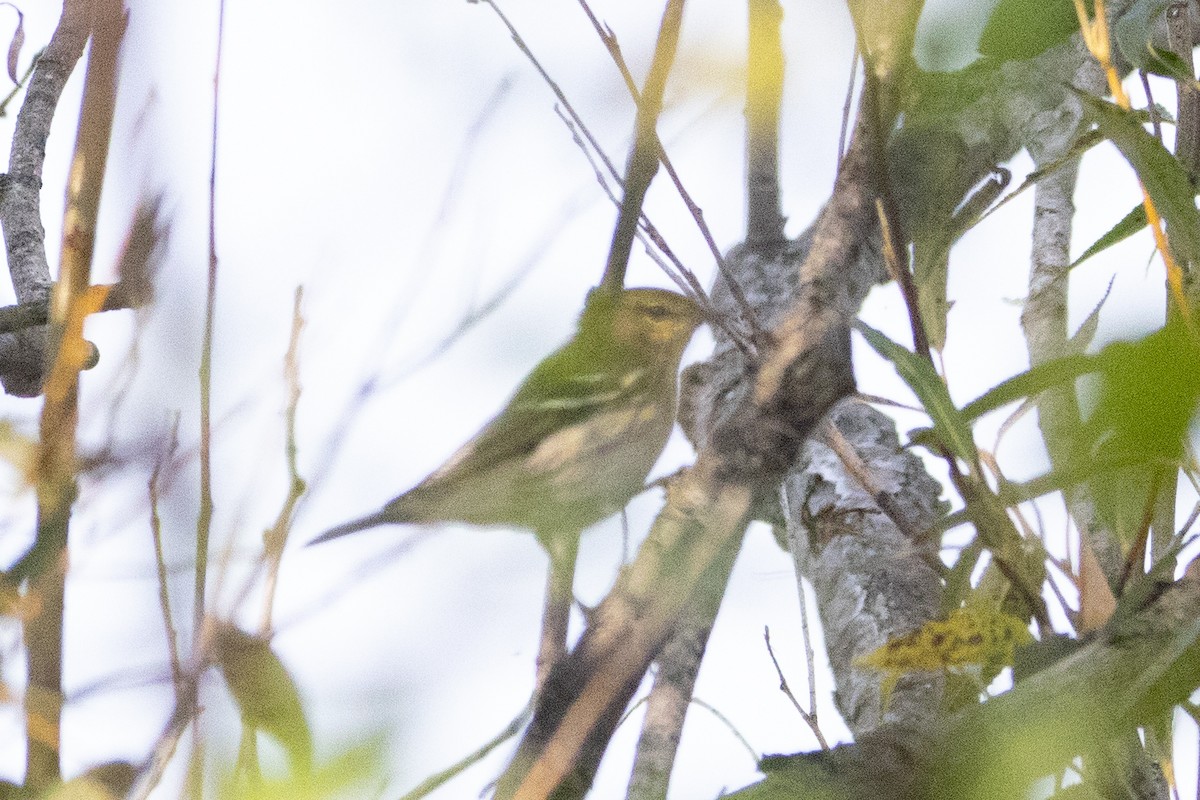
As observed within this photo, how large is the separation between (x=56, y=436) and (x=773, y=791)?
80 cm

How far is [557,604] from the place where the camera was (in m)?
2.14

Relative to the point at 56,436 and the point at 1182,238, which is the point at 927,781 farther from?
the point at 56,436

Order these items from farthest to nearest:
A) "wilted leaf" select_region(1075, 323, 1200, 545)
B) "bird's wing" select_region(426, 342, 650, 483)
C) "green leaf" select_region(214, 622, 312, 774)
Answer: "bird's wing" select_region(426, 342, 650, 483), "green leaf" select_region(214, 622, 312, 774), "wilted leaf" select_region(1075, 323, 1200, 545)

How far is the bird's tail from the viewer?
89.3 inches

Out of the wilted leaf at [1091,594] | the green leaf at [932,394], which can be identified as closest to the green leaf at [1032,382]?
the green leaf at [932,394]

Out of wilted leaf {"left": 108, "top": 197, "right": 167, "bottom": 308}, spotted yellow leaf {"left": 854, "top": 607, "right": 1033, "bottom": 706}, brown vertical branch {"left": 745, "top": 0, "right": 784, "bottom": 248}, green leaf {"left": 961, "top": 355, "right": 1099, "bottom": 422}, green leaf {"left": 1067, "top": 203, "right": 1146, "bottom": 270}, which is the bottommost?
spotted yellow leaf {"left": 854, "top": 607, "right": 1033, "bottom": 706}

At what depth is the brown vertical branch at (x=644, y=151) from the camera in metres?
1.60

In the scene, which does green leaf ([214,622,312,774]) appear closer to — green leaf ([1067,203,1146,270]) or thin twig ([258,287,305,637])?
thin twig ([258,287,305,637])

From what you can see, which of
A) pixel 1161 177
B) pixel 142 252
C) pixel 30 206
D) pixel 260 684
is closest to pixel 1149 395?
pixel 1161 177

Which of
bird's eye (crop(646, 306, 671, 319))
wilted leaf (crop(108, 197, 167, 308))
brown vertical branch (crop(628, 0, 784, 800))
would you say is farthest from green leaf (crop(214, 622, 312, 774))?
bird's eye (crop(646, 306, 671, 319))

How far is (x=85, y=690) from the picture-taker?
1.16m

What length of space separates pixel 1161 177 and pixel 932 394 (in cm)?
36

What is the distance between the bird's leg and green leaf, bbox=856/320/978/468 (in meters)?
0.74

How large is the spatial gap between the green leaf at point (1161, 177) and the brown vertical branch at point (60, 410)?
1063 millimetres
